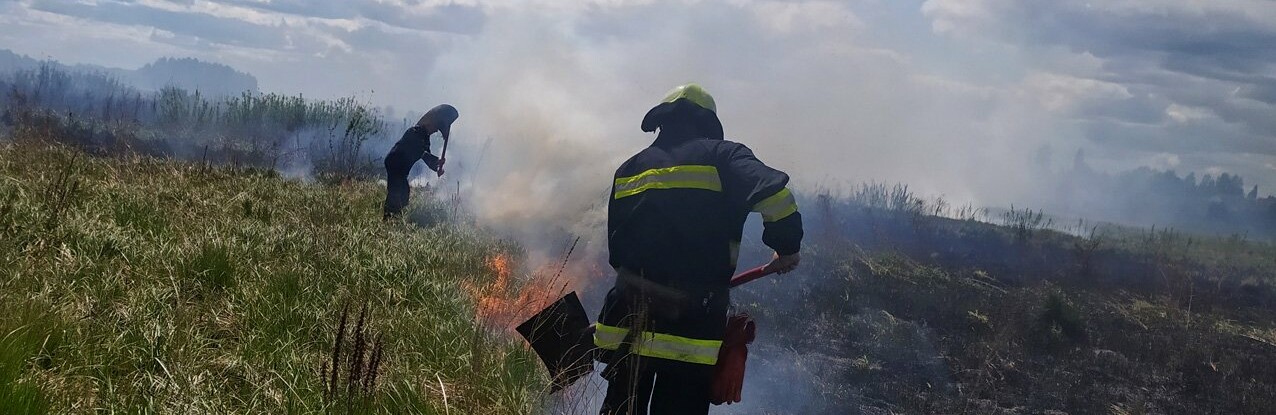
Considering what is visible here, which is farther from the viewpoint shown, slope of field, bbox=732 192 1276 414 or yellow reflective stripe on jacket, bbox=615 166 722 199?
slope of field, bbox=732 192 1276 414

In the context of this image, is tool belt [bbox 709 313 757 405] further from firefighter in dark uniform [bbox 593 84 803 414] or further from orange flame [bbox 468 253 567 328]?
orange flame [bbox 468 253 567 328]

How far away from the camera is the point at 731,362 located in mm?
3811

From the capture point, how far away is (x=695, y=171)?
380 cm

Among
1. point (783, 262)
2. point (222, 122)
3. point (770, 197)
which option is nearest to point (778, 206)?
point (770, 197)

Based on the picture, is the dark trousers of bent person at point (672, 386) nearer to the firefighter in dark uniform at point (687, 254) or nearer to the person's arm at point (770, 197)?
the firefighter in dark uniform at point (687, 254)

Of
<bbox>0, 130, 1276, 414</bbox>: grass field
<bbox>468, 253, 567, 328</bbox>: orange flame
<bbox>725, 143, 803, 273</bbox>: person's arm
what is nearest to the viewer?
<bbox>0, 130, 1276, 414</bbox>: grass field

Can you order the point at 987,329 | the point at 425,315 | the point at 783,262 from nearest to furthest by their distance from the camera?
the point at 783,262 < the point at 425,315 < the point at 987,329

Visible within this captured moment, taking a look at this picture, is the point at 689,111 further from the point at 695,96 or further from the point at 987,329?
the point at 987,329

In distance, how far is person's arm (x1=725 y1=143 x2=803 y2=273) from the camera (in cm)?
361

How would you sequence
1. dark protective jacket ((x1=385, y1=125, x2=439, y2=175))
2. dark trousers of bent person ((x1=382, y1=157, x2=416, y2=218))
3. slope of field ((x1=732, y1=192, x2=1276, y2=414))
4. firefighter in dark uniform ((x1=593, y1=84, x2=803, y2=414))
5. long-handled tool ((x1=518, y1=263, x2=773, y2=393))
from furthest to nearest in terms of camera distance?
1. dark protective jacket ((x1=385, y1=125, x2=439, y2=175))
2. dark trousers of bent person ((x1=382, y1=157, x2=416, y2=218))
3. slope of field ((x1=732, y1=192, x2=1276, y2=414))
4. long-handled tool ((x1=518, y1=263, x2=773, y2=393))
5. firefighter in dark uniform ((x1=593, y1=84, x2=803, y2=414))

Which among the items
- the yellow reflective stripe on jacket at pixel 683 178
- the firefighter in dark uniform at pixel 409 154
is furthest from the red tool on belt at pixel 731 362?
the firefighter in dark uniform at pixel 409 154

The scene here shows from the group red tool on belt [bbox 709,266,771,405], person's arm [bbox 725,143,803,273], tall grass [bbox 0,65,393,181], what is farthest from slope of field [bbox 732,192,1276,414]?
tall grass [bbox 0,65,393,181]

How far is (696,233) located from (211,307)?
97.6 inches

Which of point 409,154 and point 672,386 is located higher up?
point 409,154
